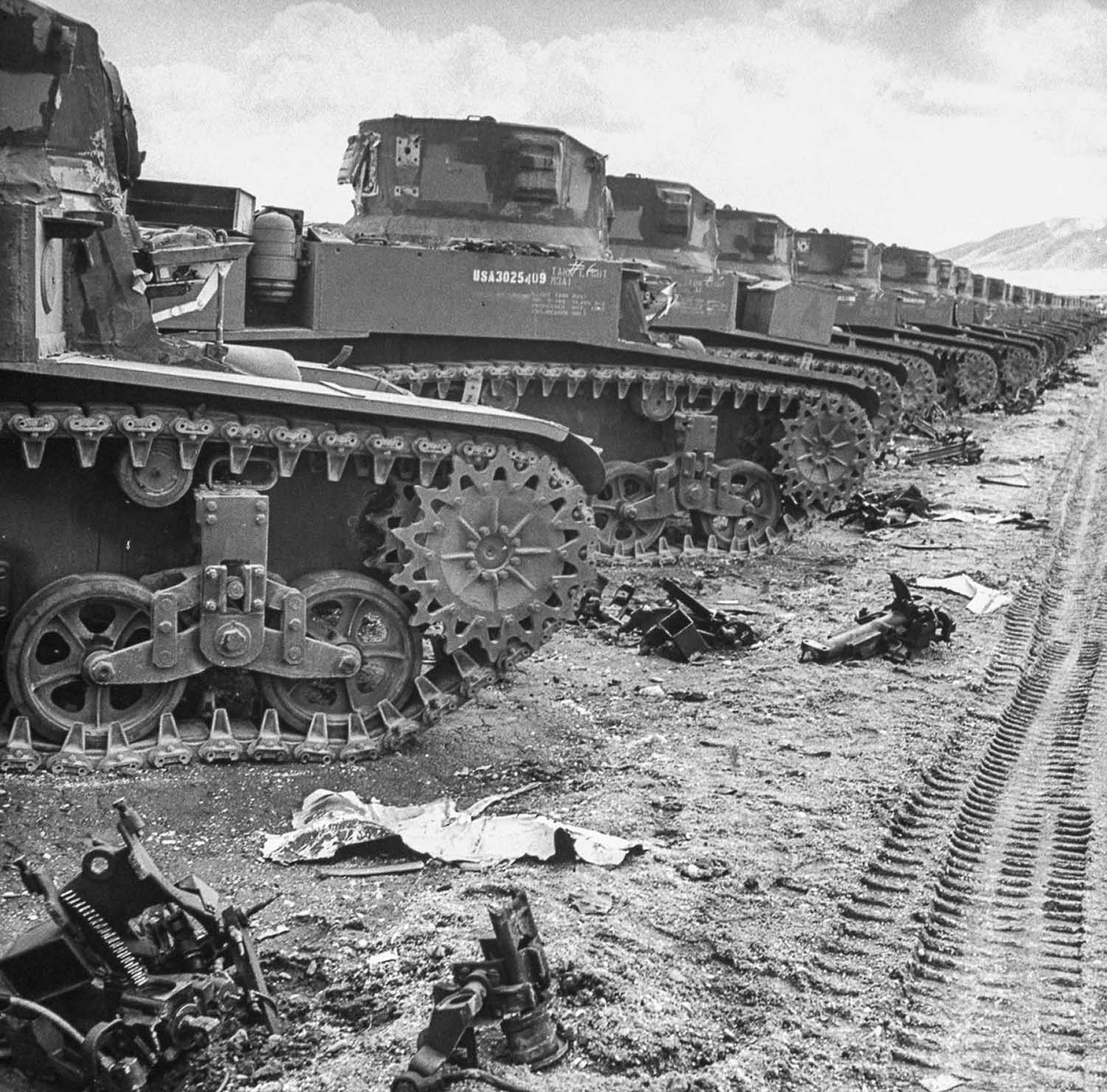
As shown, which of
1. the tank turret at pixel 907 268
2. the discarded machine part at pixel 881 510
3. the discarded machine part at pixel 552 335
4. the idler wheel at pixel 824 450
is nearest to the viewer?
the discarded machine part at pixel 552 335

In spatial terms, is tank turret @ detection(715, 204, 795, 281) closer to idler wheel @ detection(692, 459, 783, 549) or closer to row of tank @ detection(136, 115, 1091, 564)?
row of tank @ detection(136, 115, 1091, 564)

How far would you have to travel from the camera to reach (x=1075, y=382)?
121 feet

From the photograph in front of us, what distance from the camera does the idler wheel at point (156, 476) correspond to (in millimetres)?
6402

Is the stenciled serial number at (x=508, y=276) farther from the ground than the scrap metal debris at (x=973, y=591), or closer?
farther from the ground

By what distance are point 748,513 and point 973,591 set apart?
2756mm

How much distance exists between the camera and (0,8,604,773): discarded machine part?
20.8 feet

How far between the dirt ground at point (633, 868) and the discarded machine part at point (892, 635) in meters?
0.12

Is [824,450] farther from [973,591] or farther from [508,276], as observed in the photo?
[508,276]

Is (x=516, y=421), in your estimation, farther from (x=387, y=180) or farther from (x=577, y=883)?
(x=387, y=180)

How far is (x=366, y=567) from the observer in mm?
7180

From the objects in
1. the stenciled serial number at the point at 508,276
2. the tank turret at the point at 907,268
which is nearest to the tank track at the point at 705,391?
the stenciled serial number at the point at 508,276

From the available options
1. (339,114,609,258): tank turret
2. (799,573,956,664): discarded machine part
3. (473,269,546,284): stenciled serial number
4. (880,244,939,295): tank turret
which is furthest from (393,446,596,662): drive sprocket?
(880,244,939,295): tank turret

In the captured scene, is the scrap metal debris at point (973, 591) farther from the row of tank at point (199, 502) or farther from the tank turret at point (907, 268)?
the tank turret at point (907, 268)

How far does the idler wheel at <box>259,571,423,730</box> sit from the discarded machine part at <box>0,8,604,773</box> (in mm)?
12
